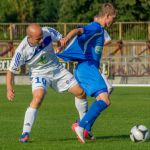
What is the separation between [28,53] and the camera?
11961mm

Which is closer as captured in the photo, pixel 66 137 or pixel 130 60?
pixel 66 137

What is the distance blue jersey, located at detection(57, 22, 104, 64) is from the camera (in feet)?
40.0

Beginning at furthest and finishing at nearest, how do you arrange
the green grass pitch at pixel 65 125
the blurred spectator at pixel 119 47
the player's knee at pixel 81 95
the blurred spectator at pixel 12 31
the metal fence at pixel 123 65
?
the blurred spectator at pixel 12 31 → the blurred spectator at pixel 119 47 → the metal fence at pixel 123 65 → the player's knee at pixel 81 95 → the green grass pitch at pixel 65 125

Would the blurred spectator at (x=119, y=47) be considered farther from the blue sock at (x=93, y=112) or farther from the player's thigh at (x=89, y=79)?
the blue sock at (x=93, y=112)

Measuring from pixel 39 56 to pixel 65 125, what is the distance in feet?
11.9

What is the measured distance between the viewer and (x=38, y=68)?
12227mm

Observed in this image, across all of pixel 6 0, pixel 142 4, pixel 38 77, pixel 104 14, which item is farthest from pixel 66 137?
pixel 6 0

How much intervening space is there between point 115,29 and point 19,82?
30.5 ft

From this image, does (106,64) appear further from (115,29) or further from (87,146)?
(87,146)

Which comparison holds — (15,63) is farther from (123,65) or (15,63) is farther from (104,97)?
(123,65)

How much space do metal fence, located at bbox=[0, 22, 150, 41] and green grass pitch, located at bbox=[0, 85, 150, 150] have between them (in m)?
21.9

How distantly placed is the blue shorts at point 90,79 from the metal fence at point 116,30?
3321cm

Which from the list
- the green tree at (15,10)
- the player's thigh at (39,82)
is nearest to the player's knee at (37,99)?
the player's thigh at (39,82)

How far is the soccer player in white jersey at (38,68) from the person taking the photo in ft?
39.0
